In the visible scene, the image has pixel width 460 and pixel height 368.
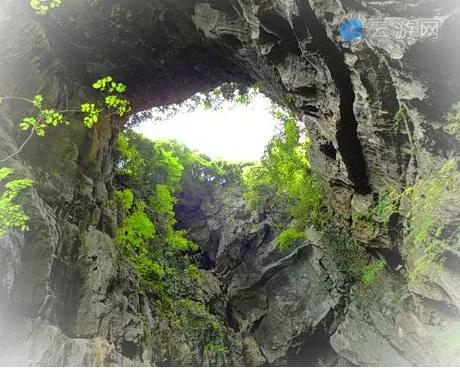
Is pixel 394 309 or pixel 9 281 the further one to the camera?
pixel 394 309

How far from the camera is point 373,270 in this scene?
38.6 feet

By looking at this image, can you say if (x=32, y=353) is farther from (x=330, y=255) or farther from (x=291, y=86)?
(x=330, y=255)

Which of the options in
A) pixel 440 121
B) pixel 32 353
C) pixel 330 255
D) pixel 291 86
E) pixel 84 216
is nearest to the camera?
pixel 440 121

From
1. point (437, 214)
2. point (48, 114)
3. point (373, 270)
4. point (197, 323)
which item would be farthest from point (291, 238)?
point (48, 114)

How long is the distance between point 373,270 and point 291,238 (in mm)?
5586

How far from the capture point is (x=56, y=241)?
914 centimetres

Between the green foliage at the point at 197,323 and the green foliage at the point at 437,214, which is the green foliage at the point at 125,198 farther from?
the green foliage at the point at 437,214

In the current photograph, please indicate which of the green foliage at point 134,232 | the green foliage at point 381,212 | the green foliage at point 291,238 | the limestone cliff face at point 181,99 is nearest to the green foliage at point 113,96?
the limestone cliff face at point 181,99

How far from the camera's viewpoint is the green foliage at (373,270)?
1140cm

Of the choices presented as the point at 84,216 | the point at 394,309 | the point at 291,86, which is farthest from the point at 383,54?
the point at 84,216

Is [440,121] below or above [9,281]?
above

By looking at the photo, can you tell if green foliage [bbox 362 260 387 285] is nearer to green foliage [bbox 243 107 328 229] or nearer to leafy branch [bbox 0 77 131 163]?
green foliage [bbox 243 107 328 229]

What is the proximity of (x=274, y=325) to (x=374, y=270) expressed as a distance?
7237 mm

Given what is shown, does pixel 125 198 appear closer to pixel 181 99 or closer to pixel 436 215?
pixel 181 99
